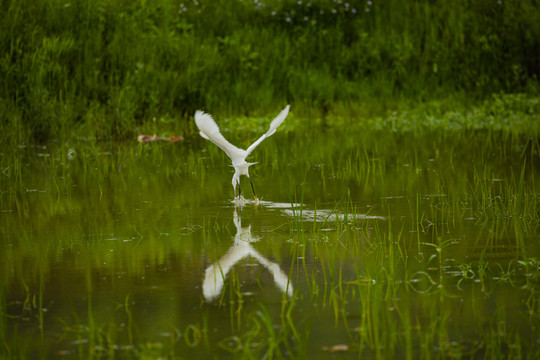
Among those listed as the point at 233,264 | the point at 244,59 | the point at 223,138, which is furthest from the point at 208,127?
the point at 244,59

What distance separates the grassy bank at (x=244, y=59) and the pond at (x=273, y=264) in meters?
3.74

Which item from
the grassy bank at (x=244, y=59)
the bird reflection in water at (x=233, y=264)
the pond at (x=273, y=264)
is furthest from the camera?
the grassy bank at (x=244, y=59)

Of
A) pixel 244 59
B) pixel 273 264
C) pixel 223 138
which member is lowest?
pixel 273 264

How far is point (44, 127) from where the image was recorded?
14.1 metres

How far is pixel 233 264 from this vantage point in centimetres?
591

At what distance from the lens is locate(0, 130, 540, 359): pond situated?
14.2ft

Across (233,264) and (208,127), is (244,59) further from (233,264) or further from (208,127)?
(233,264)

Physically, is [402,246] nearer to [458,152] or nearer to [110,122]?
[458,152]

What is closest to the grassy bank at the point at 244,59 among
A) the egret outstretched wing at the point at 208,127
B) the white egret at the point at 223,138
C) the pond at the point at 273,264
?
the pond at the point at 273,264

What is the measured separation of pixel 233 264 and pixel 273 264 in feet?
0.77

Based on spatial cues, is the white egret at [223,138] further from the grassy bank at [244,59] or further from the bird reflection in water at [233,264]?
the grassy bank at [244,59]

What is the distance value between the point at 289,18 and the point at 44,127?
29.9 ft

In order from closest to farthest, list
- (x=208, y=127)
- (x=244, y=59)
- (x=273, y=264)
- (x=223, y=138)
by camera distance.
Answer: (x=273, y=264) < (x=208, y=127) < (x=223, y=138) < (x=244, y=59)

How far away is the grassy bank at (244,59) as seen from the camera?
47.0ft
